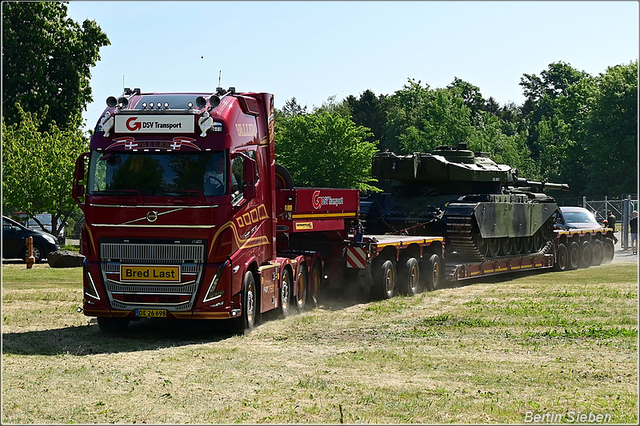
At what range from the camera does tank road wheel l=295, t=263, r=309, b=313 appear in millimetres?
17484

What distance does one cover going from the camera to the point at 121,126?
14188 millimetres

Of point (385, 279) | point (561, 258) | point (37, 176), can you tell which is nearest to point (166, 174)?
point (385, 279)

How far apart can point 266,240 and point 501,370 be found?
226 inches

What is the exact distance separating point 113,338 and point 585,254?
1989 cm

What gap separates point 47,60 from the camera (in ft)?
152

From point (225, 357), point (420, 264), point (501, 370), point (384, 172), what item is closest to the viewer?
point (501, 370)

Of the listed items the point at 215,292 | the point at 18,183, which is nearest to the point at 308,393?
the point at 215,292

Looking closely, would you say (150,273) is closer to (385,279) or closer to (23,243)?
(385,279)

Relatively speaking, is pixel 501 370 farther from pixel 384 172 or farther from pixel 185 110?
pixel 384 172

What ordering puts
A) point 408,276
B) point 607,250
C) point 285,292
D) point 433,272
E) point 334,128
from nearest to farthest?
point 285,292, point 408,276, point 433,272, point 607,250, point 334,128

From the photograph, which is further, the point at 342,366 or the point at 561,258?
the point at 561,258

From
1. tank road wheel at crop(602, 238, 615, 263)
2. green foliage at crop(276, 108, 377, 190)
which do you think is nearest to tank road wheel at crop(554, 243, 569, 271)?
tank road wheel at crop(602, 238, 615, 263)

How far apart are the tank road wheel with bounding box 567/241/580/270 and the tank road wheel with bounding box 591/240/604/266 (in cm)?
114

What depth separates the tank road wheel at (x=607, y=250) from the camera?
31998 millimetres
